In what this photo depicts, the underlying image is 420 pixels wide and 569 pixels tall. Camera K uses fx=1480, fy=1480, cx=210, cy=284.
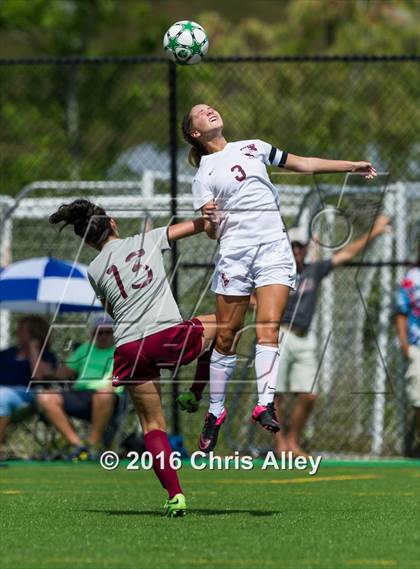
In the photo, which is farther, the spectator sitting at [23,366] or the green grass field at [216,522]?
the spectator sitting at [23,366]

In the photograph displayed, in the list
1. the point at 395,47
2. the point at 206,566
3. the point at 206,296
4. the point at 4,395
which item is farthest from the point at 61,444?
the point at 395,47

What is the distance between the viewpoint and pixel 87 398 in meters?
13.5

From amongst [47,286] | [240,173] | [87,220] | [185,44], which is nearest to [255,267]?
[240,173]

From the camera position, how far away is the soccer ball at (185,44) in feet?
32.8

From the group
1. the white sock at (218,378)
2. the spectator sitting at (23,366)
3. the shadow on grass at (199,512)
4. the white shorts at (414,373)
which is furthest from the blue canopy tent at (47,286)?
the shadow on grass at (199,512)

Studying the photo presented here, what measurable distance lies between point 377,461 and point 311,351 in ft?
3.94

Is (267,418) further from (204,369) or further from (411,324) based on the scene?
(411,324)

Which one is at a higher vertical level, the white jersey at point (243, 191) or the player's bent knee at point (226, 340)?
the white jersey at point (243, 191)

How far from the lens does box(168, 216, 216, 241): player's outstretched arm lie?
8.20 metres

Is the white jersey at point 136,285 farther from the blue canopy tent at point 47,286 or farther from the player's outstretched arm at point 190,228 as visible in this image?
the blue canopy tent at point 47,286

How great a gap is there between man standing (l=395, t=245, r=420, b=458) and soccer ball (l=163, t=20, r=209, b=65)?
4.11 meters

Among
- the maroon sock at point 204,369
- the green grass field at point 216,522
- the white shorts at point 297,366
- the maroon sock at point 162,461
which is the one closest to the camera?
the green grass field at point 216,522

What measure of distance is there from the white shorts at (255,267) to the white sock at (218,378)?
1.36 feet

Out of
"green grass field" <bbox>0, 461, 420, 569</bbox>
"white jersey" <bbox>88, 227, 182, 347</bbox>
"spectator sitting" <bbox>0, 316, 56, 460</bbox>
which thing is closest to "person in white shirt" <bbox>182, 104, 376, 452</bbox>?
"white jersey" <bbox>88, 227, 182, 347</bbox>
